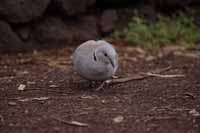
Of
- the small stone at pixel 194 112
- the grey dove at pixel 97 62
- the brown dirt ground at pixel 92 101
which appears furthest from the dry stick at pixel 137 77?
the small stone at pixel 194 112

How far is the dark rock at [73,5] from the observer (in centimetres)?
697

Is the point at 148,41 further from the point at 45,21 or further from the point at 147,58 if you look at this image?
the point at 45,21

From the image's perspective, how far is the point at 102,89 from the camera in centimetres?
484

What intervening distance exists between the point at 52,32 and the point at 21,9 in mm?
665

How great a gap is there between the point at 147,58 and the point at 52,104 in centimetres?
270

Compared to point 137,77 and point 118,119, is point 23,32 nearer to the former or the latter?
point 137,77

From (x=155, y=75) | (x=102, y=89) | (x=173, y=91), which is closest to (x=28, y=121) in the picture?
(x=102, y=89)

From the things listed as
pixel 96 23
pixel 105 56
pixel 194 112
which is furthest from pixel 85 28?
pixel 194 112

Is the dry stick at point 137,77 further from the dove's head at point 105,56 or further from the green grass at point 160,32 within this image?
the green grass at point 160,32

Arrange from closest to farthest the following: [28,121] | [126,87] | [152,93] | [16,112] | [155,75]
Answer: [28,121] → [16,112] → [152,93] → [126,87] → [155,75]

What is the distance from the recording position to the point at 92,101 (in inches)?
170

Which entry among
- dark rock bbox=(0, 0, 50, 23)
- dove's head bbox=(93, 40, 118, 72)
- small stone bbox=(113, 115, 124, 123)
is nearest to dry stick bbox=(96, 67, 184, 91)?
dove's head bbox=(93, 40, 118, 72)

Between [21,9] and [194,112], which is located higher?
[21,9]

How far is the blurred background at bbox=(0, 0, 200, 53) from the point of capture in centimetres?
661
